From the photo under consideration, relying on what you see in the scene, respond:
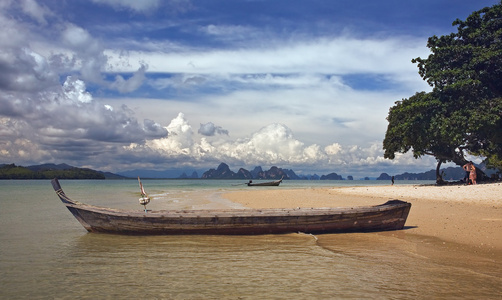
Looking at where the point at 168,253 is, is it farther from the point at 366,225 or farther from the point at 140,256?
the point at 366,225

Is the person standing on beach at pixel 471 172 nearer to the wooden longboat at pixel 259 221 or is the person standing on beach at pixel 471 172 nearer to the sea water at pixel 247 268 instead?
the wooden longboat at pixel 259 221

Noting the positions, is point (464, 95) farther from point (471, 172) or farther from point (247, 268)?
point (247, 268)

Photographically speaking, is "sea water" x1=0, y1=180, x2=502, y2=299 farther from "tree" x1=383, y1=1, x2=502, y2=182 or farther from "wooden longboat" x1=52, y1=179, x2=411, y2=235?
"tree" x1=383, y1=1, x2=502, y2=182

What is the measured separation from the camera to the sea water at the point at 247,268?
5.88 meters

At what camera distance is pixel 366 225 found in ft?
35.9

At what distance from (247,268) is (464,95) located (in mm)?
26650

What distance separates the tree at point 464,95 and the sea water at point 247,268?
63.7 feet

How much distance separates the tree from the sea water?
19403 mm

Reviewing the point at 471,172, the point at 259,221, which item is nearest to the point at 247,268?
the point at 259,221

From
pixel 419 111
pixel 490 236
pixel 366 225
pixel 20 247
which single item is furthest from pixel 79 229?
pixel 419 111

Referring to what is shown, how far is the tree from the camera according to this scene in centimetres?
2536

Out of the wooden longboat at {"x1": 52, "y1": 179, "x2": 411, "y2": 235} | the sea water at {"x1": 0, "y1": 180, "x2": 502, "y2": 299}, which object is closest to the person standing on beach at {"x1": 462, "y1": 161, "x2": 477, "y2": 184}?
the wooden longboat at {"x1": 52, "y1": 179, "x2": 411, "y2": 235}

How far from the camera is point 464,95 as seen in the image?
26812mm

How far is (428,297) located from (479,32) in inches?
1150
